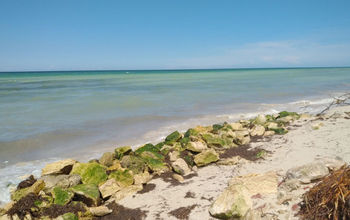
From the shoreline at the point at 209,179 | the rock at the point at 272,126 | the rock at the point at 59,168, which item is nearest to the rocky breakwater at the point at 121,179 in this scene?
the rock at the point at 59,168

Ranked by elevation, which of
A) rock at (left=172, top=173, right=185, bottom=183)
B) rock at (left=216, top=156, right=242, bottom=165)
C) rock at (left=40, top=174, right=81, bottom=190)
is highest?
rock at (left=216, top=156, right=242, bottom=165)

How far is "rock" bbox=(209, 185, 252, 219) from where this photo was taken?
3676 millimetres

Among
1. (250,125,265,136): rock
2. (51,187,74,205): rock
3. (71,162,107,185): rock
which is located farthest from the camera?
(250,125,265,136): rock

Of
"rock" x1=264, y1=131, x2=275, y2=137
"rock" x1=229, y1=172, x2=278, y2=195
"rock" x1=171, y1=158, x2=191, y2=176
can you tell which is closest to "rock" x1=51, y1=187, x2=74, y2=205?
"rock" x1=171, y1=158, x2=191, y2=176

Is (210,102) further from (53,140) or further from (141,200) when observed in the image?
(141,200)

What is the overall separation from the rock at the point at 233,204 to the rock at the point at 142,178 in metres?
2.01

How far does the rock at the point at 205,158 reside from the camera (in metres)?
6.34

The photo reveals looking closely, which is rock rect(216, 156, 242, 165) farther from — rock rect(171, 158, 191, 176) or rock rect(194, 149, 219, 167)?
rock rect(171, 158, 191, 176)

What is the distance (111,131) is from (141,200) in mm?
5872

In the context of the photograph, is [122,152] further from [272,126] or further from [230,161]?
[272,126]

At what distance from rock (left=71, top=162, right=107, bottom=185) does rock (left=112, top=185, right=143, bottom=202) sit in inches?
27.3

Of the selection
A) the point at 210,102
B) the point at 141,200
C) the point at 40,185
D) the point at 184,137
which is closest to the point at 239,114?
the point at 210,102

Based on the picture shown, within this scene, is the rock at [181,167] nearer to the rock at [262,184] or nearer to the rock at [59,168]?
the rock at [262,184]

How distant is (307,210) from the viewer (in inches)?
120
